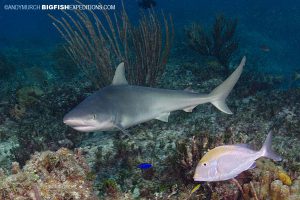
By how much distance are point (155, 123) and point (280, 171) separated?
3.65 metres

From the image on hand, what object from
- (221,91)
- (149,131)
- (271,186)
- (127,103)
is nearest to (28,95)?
(149,131)

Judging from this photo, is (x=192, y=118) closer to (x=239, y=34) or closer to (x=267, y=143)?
(x=267, y=143)

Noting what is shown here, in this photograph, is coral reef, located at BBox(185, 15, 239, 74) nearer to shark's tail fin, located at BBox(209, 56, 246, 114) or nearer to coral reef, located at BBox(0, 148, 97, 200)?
shark's tail fin, located at BBox(209, 56, 246, 114)

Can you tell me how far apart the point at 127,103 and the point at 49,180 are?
2.18 m

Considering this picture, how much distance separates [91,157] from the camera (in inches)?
219

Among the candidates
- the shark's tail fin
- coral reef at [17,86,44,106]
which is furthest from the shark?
coral reef at [17,86,44,106]

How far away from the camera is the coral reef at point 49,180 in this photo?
2.97m

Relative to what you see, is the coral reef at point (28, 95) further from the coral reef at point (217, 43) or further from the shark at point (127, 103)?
the coral reef at point (217, 43)

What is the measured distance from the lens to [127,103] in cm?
506

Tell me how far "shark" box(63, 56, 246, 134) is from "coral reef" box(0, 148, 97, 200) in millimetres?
829

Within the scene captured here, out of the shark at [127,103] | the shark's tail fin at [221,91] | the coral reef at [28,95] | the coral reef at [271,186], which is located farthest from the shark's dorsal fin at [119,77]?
the coral reef at [28,95]

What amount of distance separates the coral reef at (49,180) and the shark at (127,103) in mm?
829

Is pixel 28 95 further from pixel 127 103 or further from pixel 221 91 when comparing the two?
pixel 221 91

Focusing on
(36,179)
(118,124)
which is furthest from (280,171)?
(36,179)
